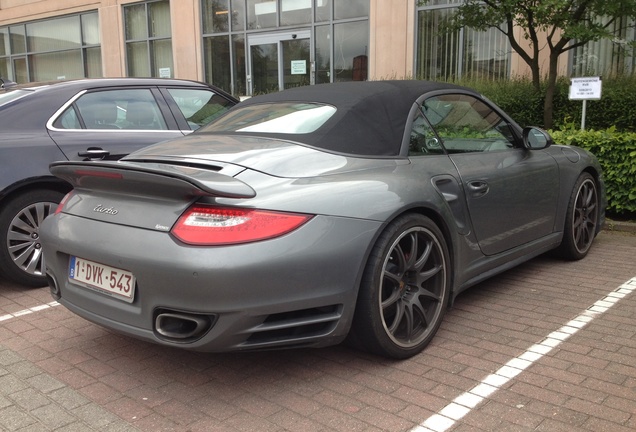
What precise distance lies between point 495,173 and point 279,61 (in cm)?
1218

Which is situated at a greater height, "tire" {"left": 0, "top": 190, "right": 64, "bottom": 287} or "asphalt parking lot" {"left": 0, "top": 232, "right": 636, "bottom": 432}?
"tire" {"left": 0, "top": 190, "right": 64, "bottom": 287}

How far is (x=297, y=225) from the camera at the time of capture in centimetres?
271

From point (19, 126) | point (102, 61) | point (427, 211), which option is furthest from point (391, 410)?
point (102, 61)

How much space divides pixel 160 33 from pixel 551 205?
1583cm

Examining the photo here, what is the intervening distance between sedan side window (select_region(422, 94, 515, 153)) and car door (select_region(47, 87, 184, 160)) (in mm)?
2580

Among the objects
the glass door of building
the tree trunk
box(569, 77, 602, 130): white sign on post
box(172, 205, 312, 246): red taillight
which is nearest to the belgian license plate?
box(172, 205, 312, 246): red taillight

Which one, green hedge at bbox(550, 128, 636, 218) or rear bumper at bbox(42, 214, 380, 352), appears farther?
green hedge at bbox(550, 128, 636, 218)

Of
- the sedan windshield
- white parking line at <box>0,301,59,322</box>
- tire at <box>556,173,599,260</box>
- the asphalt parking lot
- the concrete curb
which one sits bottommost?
white parking line at <box>0,301,59,322</box>

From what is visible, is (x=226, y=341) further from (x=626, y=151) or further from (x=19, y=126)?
(x=626, y=151)

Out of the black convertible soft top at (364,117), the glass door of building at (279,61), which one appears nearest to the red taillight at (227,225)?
the black convertible soft top at (364,117)

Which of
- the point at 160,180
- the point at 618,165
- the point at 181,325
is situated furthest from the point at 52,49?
the point at 181,325

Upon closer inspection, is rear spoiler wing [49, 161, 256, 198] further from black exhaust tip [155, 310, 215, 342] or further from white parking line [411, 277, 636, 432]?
white parking line [411, 277, 636, 432]

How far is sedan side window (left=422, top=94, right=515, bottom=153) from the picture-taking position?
3807 millimetres

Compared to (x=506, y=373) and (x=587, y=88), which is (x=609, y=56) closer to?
(x=587, y=88)
